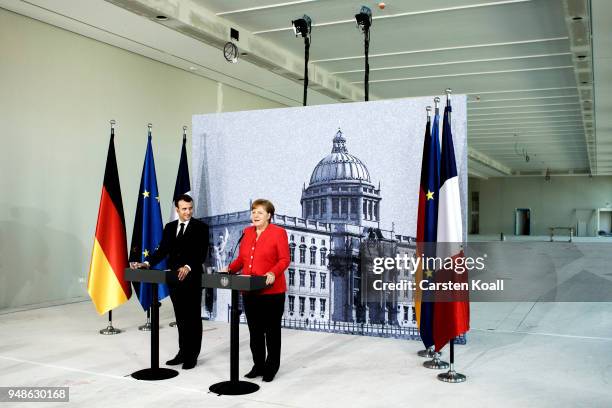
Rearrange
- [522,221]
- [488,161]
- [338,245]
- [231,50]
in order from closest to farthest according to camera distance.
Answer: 1. [338,245]
2. [231,50]
3. [488,161]
4. [522,221]

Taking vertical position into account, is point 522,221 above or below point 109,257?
above

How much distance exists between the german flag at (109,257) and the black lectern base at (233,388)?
247cm

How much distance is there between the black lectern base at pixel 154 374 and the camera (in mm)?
4953

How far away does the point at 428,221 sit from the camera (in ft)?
18.3

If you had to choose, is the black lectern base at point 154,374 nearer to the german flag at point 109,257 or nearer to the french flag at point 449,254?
the german flag at point 109,257

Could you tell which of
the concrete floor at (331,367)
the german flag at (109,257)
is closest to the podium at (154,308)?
the concrete floor at (331,367)

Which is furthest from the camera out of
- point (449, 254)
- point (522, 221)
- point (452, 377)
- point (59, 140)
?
point (522, 221)

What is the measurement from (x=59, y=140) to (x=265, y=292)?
572cm

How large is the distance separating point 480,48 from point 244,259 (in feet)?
25.2

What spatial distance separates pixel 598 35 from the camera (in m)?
8.44

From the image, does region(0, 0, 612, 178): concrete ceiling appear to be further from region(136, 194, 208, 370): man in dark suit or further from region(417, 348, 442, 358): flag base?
region(417, 348, 442, 358): flag base

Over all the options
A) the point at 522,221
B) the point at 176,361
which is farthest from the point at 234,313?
the point at 522,221

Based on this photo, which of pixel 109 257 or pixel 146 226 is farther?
pixel 146 226

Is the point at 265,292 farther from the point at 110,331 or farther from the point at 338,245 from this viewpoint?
the point at 110,331
